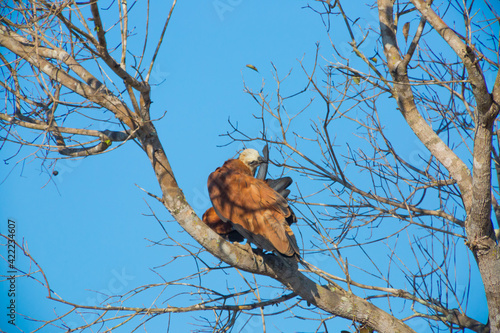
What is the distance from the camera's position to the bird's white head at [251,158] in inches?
180

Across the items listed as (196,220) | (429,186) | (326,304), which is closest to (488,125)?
(429,186)

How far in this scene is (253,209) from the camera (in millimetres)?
3635

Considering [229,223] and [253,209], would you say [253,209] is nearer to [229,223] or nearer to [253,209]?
[253,209]

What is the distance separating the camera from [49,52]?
3391 millimetres

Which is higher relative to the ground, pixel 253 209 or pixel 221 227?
pixel 221 227

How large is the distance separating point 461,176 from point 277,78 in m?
1.72

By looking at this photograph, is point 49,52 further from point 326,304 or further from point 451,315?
point 451,315

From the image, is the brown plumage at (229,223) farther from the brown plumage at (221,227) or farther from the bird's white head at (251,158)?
the bird's white head at (251,158)

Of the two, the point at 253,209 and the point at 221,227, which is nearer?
the point at 253,209

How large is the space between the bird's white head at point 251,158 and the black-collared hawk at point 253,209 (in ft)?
1.55

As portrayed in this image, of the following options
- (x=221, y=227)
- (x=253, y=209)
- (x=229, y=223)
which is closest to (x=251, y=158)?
(x=221, y=227)

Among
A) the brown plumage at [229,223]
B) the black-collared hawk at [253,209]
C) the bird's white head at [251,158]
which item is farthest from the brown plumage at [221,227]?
the bird's white head at [251,158]

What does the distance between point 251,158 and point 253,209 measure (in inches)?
41.2

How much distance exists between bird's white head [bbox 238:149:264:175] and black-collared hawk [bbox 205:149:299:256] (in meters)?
0.47
